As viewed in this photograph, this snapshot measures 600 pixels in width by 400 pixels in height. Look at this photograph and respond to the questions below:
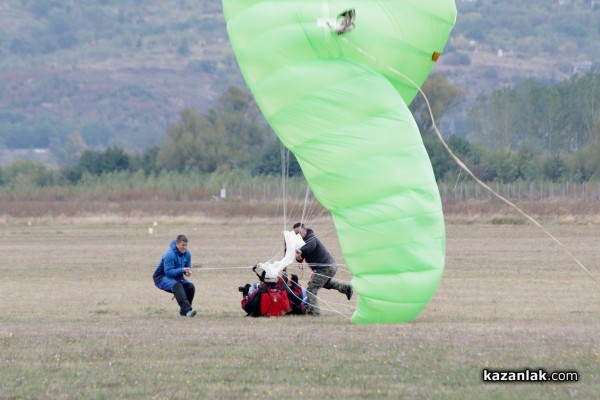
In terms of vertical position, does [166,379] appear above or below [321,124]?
below

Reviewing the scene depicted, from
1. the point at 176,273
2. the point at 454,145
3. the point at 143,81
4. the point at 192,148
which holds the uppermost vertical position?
the point at 143,81

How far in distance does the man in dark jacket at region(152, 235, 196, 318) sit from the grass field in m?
0.25

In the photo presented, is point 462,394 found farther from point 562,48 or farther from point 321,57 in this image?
point 562,48

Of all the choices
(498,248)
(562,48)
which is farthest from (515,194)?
(562,48)

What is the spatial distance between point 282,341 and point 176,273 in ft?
11.6

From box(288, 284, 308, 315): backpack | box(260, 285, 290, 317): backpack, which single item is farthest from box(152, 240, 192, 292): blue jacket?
box(288, 284, 308, 315): backpack

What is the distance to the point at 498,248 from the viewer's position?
29.4 m

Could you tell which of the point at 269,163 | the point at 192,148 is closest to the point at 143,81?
the point at 192,148

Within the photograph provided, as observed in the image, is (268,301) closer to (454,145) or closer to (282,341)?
(282,341)

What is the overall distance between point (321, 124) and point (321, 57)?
0.75 meters

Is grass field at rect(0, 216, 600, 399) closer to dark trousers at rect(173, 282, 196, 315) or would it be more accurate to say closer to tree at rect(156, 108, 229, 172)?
dark trousers at rect(173, 282, 196, 315)

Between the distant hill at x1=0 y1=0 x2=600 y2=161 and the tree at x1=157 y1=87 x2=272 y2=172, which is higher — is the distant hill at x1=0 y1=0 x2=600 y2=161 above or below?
above

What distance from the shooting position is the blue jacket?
51.5 ft

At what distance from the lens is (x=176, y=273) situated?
15.7 metres
